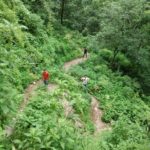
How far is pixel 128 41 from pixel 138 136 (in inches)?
527

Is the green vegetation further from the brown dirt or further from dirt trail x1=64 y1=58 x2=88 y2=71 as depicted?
dirt trail x1=64 y1=58 x2=88 y2=71

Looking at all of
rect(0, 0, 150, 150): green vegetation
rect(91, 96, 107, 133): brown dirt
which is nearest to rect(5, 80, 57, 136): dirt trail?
rect(0, 0, 150, 150): green vegetation

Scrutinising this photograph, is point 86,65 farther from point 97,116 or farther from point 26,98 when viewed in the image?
point 26,98

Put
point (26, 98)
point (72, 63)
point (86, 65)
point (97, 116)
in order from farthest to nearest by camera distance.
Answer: point (72, 63) → point (86, 65) → point (97, 116) → point (26, 98)

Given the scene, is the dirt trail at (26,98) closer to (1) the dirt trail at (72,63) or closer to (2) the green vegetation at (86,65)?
(2) the green vegetation at (86,65)

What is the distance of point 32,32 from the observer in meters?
25.8

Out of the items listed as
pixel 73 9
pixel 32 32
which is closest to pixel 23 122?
pixel 32 32

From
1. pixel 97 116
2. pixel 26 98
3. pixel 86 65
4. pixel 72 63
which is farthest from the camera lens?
pixel 72 63

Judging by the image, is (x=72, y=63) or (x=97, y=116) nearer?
(x=97, y=116)

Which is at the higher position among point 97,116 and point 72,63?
point 97,116

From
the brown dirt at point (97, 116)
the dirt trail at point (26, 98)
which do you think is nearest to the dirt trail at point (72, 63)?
the brown dirt at point (97, 116)

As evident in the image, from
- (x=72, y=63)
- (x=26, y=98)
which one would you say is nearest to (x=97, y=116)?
(x=26, y=98)

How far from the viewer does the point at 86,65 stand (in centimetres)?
2758

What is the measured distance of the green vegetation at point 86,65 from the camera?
12.0m
